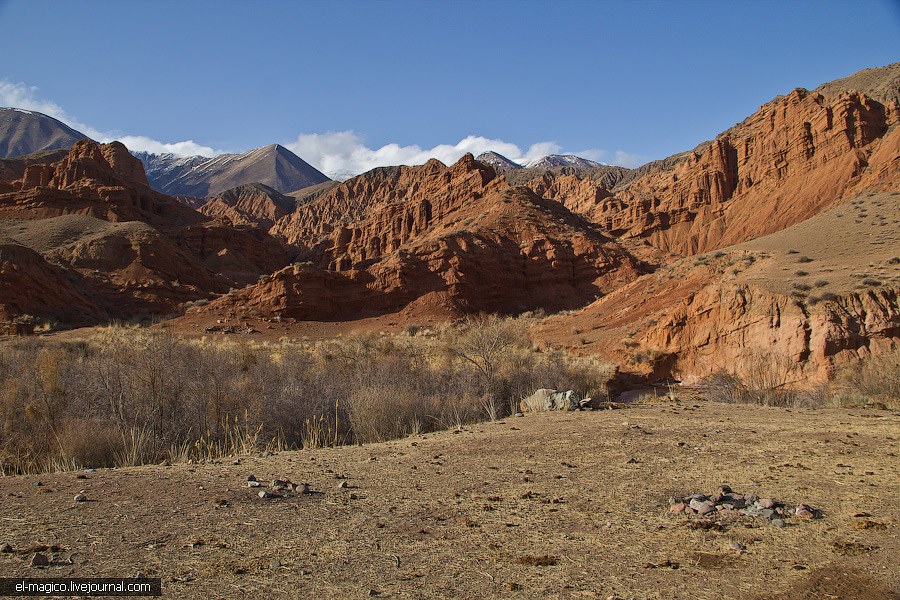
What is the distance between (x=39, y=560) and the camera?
391 cm

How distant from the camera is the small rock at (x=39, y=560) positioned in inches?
153

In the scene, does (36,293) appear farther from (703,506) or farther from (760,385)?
(703,506)

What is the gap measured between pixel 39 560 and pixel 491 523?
11.6ft

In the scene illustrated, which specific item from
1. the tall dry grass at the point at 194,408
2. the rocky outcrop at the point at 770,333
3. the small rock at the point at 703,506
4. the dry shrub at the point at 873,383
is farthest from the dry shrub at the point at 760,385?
the small rock at the point at 703,506

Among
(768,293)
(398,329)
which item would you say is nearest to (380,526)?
(768,293)

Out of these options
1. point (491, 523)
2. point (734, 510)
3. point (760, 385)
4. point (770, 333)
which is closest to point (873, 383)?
point (760, 385)

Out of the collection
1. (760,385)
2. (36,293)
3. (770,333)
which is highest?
(36,293)

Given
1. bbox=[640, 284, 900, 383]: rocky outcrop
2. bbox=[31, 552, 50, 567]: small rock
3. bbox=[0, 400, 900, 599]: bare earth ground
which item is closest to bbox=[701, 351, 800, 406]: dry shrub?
bbox=[640, 284, 900, 383]: rocky outcrop

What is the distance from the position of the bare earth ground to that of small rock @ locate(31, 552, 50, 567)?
0.06 metres

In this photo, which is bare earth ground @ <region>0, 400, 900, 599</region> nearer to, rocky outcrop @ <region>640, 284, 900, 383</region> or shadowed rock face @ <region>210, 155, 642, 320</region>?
rocky outcrop @ <region>640, 284, 900, 383</region>

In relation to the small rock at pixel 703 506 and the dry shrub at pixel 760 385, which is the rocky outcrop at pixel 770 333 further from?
the small rock at pixel 703 506

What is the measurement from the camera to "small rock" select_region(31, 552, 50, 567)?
388 centimetres

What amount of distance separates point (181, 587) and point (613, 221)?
282 ft

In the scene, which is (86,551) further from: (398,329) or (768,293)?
(398,329)
